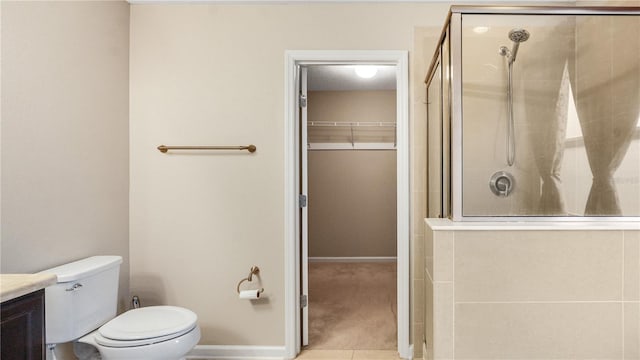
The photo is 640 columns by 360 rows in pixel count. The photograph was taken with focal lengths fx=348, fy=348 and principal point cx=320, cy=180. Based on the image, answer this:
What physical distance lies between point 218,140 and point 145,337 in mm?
1178

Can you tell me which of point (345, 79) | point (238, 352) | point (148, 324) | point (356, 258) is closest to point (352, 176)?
point (356, 258)

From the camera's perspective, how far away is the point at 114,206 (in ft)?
6.96

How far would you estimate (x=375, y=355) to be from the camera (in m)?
2.25

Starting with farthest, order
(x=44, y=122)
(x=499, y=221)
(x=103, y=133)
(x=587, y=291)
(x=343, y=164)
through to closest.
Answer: (x=343, y=164) < (x=103, y=133) < (x=44, y=122) < (x=499, y=221) < (x=587, y=291)

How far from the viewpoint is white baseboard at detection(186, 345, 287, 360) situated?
2.22 metres

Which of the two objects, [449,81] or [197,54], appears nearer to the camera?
[449,81]

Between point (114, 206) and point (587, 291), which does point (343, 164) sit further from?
point (587, 291)

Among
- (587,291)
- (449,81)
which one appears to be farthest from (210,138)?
(587,291)

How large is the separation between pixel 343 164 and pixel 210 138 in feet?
8.62

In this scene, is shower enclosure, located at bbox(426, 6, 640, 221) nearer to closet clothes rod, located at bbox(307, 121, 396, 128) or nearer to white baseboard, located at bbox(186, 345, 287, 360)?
white baseboard, located at bbox(186, 345, 287, 360)

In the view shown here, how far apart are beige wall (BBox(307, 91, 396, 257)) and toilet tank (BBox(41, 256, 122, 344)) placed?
120 inches

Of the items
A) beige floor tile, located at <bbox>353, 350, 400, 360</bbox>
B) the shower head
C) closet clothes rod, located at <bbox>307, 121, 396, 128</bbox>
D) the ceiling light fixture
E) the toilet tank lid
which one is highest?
the ceiling light fixture

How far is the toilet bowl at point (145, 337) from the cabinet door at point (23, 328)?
0.48 m

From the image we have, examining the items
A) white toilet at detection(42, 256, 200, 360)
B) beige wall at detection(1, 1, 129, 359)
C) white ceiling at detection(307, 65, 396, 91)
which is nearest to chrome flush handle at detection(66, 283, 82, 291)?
white toilet at detection(42, 256, 200, 360)
